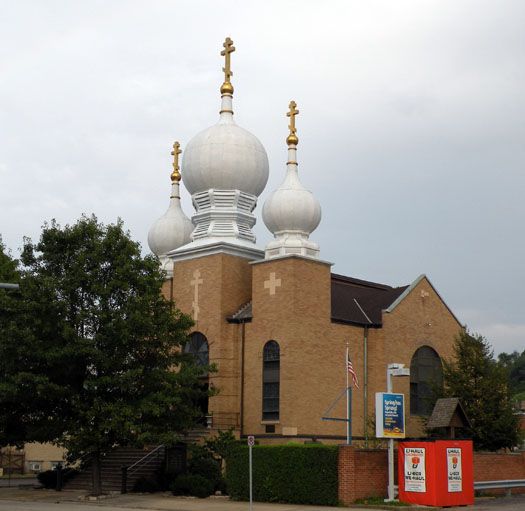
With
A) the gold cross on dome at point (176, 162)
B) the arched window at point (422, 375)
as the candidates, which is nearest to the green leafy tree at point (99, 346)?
the arched window at point (422, 375)

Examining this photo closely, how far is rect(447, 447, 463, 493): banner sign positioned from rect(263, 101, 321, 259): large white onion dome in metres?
14.5

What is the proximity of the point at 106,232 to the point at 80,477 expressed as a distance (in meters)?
11.9

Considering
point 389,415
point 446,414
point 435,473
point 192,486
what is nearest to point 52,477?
point 192,486

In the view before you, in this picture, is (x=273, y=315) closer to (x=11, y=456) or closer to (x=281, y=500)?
(x=281, y=500)

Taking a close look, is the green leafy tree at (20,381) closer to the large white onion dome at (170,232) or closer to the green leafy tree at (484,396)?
the large white onion dome at (170,232)

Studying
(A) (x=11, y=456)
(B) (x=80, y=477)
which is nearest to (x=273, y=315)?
(B) (x=80, y=477)

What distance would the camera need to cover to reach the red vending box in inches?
1150

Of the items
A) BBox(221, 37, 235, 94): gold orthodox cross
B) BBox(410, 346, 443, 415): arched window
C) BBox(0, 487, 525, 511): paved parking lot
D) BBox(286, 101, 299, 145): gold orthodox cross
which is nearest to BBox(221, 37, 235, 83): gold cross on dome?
BBox(221, 37, 235, 94): gold orthodox cross

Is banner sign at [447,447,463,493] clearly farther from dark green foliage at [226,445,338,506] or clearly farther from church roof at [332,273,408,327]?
church roof at [332,273,408,327]

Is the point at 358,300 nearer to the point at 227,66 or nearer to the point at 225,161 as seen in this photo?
the point at 225,161

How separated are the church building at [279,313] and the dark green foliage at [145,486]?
4.60m

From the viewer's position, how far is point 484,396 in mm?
37781

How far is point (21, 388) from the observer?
34812 mm

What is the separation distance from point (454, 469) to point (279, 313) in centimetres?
1289
